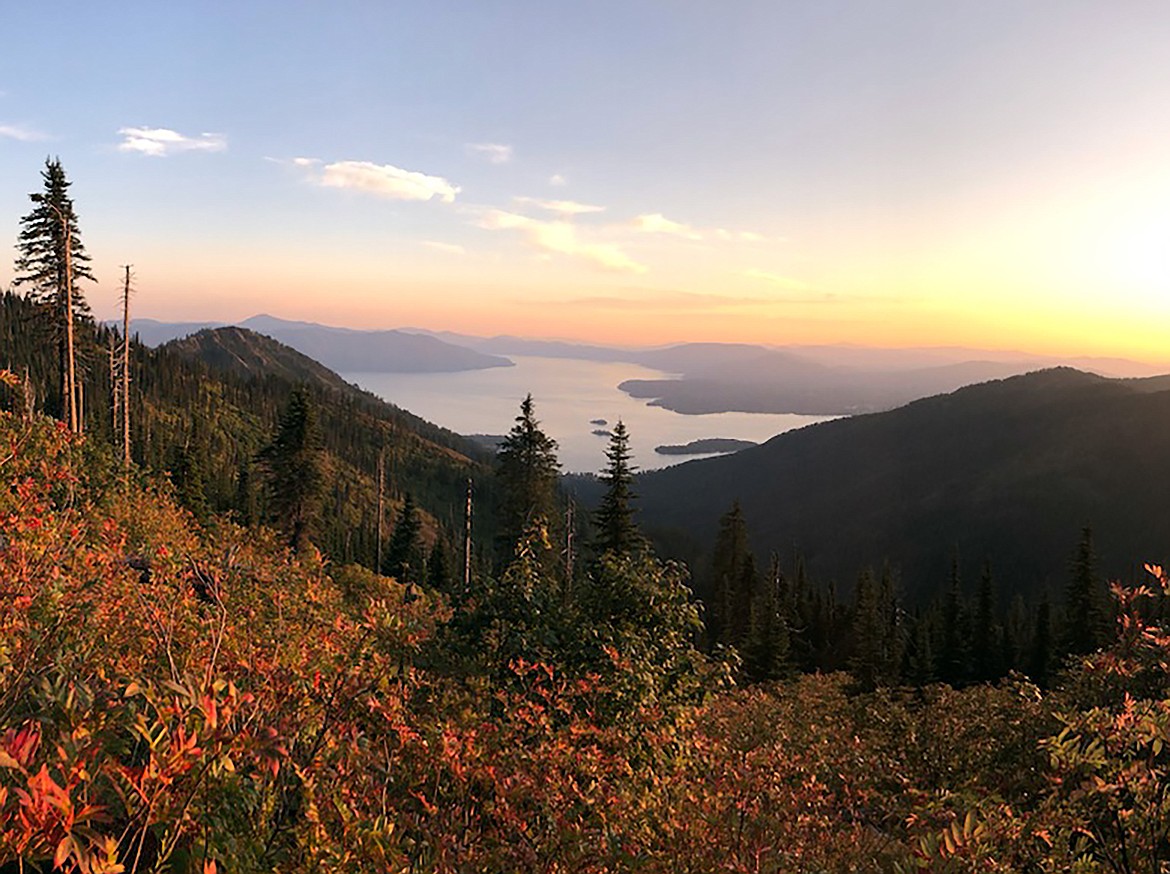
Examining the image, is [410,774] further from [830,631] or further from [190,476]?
[830,631]

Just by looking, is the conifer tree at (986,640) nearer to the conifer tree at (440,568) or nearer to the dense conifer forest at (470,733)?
the dense conifer forest at (470,733)

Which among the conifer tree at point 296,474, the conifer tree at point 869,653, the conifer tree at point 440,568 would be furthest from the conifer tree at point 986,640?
the conifer tree at point 296,474

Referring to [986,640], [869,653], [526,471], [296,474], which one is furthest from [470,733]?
[986,640]

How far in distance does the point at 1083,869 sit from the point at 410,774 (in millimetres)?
5140

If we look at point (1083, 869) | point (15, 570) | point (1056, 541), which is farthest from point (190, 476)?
point (1056, 541)

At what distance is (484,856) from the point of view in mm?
5434

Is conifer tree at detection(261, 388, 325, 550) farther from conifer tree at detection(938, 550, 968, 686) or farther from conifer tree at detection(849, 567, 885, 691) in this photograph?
conifer tree at detection(938, 550, 968, 686)

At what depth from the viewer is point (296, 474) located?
40.4 m

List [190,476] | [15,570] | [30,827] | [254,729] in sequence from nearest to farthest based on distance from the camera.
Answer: [30,827] → [254,729] → [15,570] → [190,476]

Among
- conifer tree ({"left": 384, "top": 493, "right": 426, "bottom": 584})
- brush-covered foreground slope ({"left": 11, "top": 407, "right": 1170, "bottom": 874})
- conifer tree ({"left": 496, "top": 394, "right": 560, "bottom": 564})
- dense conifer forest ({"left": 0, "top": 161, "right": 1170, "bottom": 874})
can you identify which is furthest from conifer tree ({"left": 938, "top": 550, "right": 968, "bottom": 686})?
conifer tree ({"left": 384, "top": 493, "right": 426, "bottom": 584})

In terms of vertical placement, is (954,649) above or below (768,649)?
below

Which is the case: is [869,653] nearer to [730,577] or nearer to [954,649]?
[954,649]

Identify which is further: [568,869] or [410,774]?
[410,774]

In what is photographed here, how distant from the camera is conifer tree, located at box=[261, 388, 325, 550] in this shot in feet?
132
